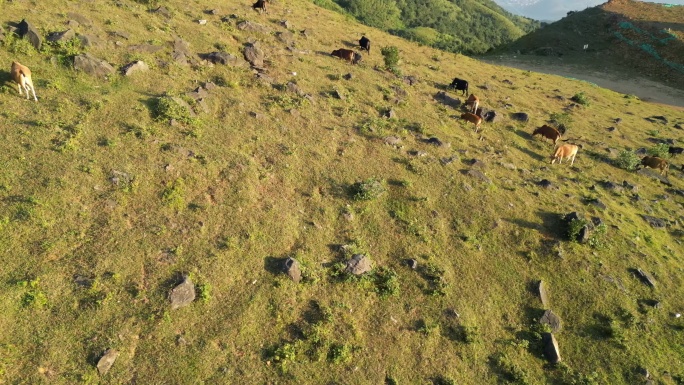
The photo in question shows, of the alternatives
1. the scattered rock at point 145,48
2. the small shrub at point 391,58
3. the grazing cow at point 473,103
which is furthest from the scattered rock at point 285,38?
the grazing cow at point 473,103

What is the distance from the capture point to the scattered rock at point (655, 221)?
1712cm

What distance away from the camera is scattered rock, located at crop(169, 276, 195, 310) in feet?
32.0

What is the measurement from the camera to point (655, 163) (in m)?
21.8

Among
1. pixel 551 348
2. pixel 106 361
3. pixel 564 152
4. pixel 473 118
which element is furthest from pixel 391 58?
pixel 106 361

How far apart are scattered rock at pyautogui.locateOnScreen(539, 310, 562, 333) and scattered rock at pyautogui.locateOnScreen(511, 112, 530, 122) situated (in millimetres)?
16094

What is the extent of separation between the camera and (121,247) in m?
10.5

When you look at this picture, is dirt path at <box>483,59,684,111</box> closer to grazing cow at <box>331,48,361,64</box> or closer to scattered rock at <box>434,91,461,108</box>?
scattered rock at <box>434,91,461,108</box>

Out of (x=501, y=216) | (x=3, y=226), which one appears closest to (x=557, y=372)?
(x=501, y=216)

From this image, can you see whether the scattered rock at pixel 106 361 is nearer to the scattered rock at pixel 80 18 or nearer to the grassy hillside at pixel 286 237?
the grassy hillside at pixel 286 237

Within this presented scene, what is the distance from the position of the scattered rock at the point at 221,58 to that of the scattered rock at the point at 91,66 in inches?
208

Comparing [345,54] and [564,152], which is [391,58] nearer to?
[345,54]

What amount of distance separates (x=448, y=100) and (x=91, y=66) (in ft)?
64.3

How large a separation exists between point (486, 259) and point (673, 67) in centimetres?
5453

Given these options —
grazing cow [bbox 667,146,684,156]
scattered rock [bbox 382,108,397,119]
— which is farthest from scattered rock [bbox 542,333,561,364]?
grazing cow [bbox 667,146,684,156]
